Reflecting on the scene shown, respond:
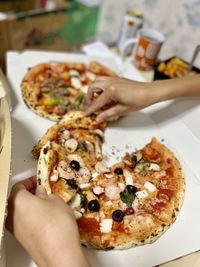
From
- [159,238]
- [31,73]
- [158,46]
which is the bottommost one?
[159,238]

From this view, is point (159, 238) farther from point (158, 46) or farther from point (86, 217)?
point (158, 46)

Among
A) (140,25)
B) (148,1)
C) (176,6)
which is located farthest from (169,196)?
(148,1)

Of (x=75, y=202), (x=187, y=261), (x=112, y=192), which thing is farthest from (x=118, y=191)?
(x=187, y=261)

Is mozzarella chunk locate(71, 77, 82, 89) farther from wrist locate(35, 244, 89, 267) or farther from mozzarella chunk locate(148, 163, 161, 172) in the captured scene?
wrist locate(35, 244, 89, 267)

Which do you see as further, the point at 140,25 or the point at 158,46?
the point at 140,25

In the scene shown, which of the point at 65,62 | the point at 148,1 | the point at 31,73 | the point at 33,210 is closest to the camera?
the point at 33,210

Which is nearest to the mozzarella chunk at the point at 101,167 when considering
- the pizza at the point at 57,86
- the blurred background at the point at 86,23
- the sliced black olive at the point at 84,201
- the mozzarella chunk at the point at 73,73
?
the sliced black olive at the point at 84,201

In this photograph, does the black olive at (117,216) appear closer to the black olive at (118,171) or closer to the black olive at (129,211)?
the black olive at (129,211)
